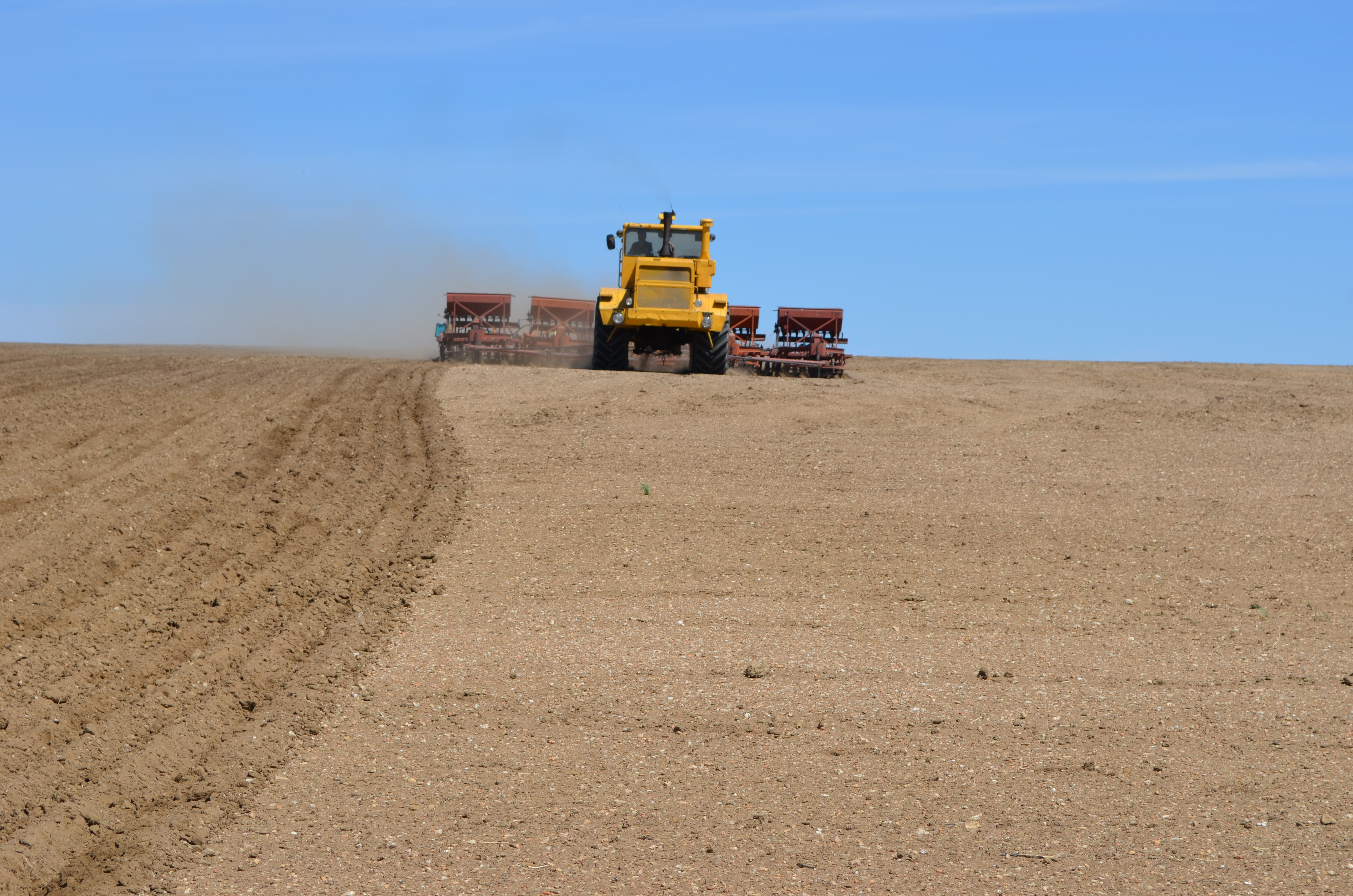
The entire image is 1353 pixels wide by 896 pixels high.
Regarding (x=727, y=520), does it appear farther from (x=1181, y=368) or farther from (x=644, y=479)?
(x=1181, y=368)

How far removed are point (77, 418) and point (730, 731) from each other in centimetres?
1167

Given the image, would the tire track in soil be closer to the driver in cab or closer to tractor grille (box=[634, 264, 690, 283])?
tractor grille (box=[634, 264, 690, 283])

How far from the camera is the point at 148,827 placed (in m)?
5.84

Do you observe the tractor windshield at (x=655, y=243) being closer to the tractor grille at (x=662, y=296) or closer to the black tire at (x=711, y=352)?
the tractor grille at (x=662, y=296)

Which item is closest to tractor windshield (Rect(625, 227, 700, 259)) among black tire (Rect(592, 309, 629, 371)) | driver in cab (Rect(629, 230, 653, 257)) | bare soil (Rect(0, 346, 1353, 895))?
driver in cab (Rect(629, 230, 653, 257))

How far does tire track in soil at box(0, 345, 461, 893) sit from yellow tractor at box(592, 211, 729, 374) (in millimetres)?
7552

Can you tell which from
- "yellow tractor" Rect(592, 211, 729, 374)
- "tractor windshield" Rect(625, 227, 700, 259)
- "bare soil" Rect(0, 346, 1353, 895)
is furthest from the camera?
"tractor windshield" Rect(625, 227, 700, 259)

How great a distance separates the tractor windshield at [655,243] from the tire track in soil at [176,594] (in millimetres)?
8845

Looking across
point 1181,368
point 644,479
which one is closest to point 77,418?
point 644,479

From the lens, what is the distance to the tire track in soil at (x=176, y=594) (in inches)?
237

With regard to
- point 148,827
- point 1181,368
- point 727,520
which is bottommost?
point 148,827

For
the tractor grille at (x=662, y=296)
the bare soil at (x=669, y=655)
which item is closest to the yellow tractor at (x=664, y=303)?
the tractor grille at (x=662, y=296)

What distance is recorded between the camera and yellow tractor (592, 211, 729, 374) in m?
24.2

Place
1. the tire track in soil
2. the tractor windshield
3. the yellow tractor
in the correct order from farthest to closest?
the tractor windshield < the yellow tractor < the tire track in soil
